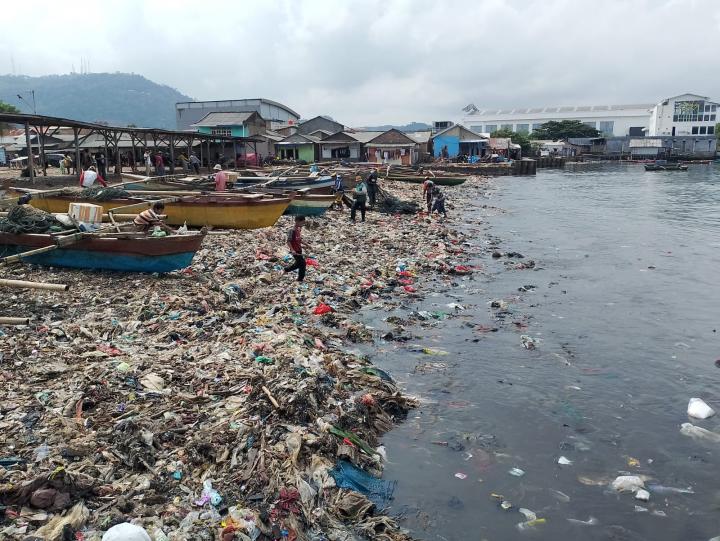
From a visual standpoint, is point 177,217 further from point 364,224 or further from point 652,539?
point 652,539

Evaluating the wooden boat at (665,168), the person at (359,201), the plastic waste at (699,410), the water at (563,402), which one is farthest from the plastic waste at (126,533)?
the wooden boat at (665,168)

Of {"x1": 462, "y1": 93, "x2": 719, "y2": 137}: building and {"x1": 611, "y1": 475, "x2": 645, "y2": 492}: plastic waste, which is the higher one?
{"x1": 462, "y1": 93, "x2": 719, "y2": 137}: building

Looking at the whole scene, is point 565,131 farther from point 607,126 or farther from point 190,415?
point 190,415

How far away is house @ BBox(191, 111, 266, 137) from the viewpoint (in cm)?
5206

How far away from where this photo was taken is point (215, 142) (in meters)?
43.6

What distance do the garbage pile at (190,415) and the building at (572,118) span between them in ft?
352

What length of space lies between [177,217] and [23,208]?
5211 millimetres

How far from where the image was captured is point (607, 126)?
4414 inches

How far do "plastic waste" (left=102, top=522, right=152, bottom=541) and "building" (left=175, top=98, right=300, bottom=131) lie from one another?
64.1 meters

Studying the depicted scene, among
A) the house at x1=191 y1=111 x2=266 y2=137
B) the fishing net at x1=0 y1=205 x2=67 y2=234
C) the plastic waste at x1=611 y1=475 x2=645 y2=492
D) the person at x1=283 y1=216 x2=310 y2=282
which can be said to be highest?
the house at x1=191 y1=111 x2=266 y2=137

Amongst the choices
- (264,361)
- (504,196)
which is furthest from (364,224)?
(504,196)

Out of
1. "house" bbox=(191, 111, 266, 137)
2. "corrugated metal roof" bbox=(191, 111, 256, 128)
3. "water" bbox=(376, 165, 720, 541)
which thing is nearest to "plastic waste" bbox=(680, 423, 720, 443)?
"water" bbox=(376, 165, 720, 541)

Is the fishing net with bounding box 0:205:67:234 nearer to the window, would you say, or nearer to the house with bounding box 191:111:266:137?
the house with bounding box 191:111:266:137

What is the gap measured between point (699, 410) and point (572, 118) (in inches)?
4733
